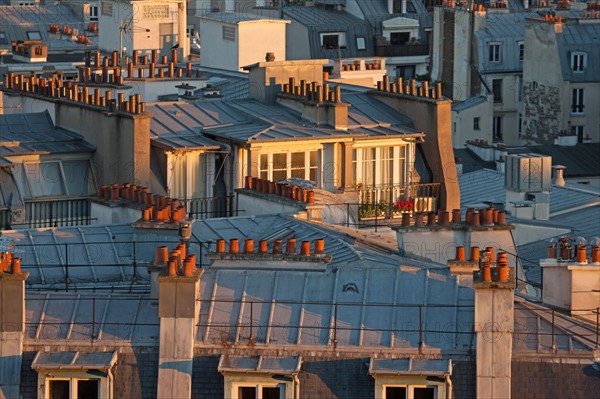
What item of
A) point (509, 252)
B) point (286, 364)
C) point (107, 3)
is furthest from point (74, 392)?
point (107, 3)

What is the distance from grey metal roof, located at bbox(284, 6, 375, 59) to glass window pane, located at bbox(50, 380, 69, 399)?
286 feet

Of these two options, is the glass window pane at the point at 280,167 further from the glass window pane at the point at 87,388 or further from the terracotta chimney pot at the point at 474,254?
the glass window pane at the point at 87,388

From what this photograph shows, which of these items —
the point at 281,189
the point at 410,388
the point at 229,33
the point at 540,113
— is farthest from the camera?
the point at 540,113

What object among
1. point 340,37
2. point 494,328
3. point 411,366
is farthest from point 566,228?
point 340,37

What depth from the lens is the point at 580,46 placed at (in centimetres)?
10694

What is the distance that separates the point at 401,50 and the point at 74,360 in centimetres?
9088

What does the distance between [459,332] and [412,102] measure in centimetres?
2413

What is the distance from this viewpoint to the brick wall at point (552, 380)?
3388 cm

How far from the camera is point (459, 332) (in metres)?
34.7

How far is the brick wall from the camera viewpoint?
111 feet

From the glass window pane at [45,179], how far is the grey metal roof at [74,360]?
20.2 meters

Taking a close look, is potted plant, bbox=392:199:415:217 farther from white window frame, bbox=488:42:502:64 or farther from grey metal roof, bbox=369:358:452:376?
white window frame, bbox=488:42:502:64

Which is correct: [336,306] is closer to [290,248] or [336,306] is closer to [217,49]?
[290,248]

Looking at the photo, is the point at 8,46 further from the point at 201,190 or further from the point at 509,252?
the point at 509,252
